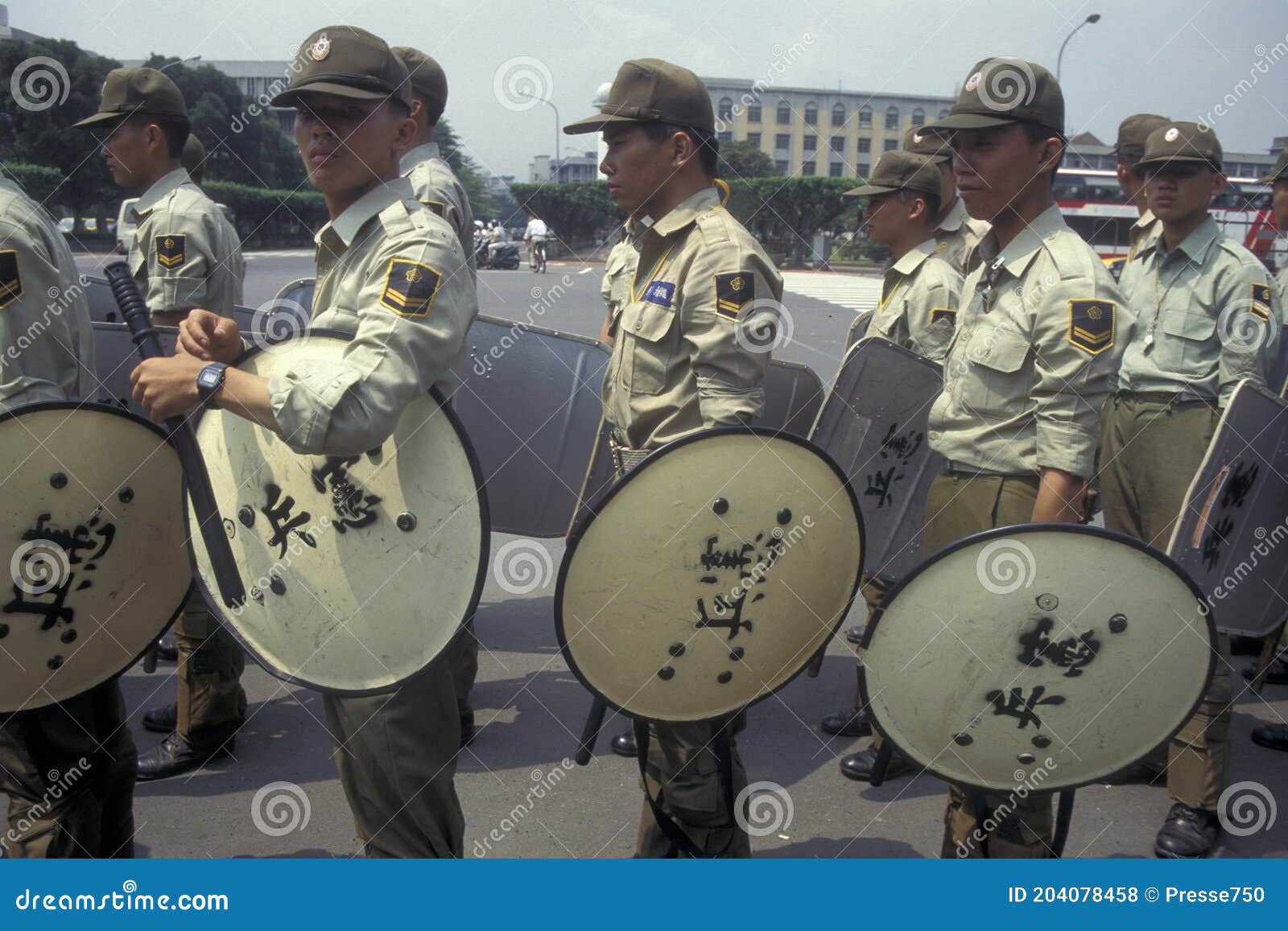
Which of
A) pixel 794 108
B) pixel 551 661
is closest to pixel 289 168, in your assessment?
pixel 794 108

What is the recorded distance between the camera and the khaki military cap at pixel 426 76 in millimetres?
3689

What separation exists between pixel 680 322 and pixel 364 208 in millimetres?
725

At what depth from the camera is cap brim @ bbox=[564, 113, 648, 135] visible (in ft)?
7.92

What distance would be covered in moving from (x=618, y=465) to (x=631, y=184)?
660 millimetres

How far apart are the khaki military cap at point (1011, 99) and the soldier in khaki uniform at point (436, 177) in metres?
1.68

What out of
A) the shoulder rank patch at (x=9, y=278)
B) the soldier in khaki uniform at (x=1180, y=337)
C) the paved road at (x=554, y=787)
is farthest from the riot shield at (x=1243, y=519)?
the shoulder rank patch at (x=9, y=278)

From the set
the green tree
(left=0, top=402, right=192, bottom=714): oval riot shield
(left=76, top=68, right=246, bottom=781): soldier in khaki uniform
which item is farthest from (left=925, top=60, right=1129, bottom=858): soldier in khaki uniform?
the green tree

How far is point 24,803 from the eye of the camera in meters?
2.26

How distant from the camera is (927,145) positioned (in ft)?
14.5

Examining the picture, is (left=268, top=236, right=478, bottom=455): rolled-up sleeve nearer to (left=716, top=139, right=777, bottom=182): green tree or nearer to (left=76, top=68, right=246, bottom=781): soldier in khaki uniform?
(left=76, top=68, right=246, bottom=781): soldier in khaki uniform

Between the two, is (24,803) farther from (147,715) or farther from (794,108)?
(794,108)

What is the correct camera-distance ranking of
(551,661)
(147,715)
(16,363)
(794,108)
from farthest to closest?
1. (794,108)
2. (551,661)
3. (147,715)
4. (16,363)

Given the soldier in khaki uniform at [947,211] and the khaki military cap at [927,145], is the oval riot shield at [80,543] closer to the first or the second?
the soldier in khaki uniform at [947,211]

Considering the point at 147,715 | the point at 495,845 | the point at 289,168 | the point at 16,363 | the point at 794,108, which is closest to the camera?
the point at 16,363
